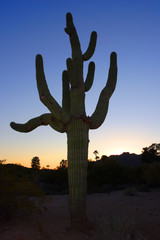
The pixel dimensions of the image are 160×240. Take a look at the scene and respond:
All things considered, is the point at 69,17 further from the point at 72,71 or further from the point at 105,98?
the point at 105,98

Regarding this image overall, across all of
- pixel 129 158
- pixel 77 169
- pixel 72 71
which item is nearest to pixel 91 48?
pixel 72 71

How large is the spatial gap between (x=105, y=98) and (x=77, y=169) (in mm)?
2647

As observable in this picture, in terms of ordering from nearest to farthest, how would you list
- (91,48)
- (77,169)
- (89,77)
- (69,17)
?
(77,169) → (69,17) → (91,48) → (89,77)

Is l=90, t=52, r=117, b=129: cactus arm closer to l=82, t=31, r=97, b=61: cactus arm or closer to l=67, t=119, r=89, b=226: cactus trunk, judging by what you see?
l=67, t=119, r=89, b=226: cactus trunk

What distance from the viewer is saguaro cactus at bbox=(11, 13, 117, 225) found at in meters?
6.72

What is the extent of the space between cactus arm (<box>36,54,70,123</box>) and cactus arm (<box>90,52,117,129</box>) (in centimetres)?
90

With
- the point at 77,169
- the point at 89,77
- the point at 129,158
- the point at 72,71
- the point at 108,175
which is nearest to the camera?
the point at 77,169

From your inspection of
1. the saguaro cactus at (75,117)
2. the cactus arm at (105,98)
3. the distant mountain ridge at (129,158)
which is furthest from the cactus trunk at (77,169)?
the distant mountain ridge at (129,158)

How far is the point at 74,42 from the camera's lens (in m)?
7.99

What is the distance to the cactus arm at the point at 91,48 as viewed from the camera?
27.4 ft

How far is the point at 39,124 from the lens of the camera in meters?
7.84

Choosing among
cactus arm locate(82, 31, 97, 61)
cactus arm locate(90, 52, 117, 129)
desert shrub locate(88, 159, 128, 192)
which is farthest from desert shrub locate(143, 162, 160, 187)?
cactus arm locate(82, 31, 97, 61)

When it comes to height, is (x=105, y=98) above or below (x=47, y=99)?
above

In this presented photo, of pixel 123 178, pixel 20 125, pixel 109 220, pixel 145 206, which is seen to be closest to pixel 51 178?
pixel 123 178
